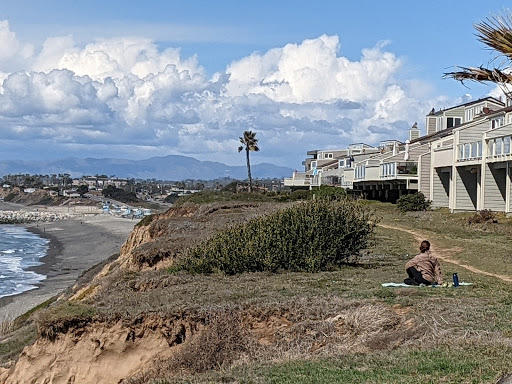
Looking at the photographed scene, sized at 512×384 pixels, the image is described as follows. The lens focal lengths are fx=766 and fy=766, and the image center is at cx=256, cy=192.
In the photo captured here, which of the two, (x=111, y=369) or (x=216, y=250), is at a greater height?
(x=216, y=250)

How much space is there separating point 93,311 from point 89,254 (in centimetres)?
6100

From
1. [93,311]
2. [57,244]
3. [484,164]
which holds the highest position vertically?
[484,164]

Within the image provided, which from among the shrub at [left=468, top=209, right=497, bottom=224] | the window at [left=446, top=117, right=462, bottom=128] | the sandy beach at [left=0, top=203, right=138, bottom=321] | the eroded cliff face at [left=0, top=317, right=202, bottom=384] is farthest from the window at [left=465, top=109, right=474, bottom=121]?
the eroded cliff face at [left=0, top=317, right=202, bottom=384]

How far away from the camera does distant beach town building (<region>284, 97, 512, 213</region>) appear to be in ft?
122

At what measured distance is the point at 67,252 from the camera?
7656cm

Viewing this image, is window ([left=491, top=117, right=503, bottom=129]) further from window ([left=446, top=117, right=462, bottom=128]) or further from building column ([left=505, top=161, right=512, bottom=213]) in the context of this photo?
window ([left=446, top=117, right=462, bottom=128])

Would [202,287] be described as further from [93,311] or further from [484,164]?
[484,164]

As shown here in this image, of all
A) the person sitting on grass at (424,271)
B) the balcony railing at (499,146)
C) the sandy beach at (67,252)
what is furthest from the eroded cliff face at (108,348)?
the balcony railing at (499,146)

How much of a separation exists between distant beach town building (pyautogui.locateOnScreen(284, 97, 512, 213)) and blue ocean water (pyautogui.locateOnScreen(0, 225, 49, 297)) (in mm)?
25010

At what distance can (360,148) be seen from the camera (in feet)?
277

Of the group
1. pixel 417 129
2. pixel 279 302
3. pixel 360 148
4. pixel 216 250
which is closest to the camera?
pixel 279 302

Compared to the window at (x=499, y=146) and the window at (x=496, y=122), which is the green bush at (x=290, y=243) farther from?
the window at (x=496, y=122)

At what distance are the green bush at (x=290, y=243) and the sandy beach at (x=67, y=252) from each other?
16852mm

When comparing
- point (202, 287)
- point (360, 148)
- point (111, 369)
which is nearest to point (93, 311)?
point (111, 369)
